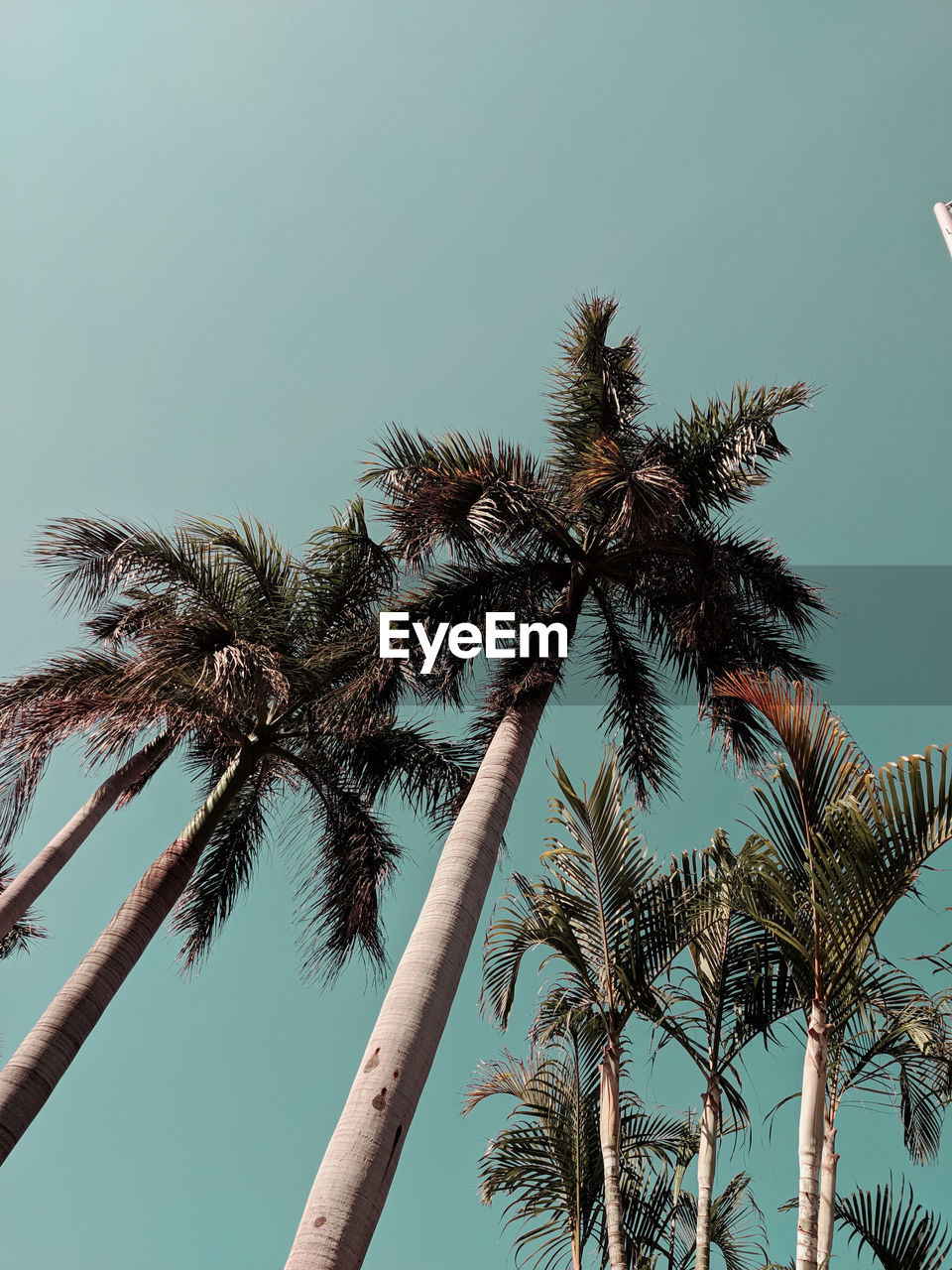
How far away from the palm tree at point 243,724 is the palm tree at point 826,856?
17.0 feet

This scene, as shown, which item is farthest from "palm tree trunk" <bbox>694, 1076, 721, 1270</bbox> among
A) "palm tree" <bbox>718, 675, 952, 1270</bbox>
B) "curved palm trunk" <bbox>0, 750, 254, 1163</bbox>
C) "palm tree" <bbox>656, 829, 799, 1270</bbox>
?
"curved palm trunk" <bbox>0, 750, 254, 1163</bbox>

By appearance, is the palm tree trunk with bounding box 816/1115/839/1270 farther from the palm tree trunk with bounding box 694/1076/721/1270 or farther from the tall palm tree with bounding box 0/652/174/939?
the tall palm tree with bounding box 0/652/174/939

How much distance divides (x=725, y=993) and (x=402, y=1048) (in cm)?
220

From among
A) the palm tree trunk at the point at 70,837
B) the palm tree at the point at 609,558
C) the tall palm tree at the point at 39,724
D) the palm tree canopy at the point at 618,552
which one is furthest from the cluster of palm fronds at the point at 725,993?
the palm tree trunk at the point at 70,837

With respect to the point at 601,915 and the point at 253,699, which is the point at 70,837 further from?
the point at 601,915

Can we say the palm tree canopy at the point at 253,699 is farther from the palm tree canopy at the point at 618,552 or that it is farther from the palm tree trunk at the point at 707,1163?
the palm tree trunk at the point at 707,1163

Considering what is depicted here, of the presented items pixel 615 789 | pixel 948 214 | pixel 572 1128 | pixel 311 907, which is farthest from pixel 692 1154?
pixel 948 214

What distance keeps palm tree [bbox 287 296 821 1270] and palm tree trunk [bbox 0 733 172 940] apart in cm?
486

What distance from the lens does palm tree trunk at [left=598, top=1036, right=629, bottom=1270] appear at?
4926mm

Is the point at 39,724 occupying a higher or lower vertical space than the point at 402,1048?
higher

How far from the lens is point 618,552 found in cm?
972

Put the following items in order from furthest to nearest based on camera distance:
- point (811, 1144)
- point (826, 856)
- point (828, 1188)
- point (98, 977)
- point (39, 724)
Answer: point (39, 724) < point (98, 977) < point (828, 1188) < point (826, 856) < point (811, 1144)

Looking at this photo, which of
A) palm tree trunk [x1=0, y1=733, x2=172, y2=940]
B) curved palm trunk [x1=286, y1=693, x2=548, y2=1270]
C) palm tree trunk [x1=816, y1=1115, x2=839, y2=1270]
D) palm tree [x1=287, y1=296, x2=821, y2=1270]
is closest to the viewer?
curved palm trunk [x1=286, y1=693, x2=548, y2=1270]

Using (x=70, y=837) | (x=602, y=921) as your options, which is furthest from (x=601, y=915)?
(x=70, y=837)
